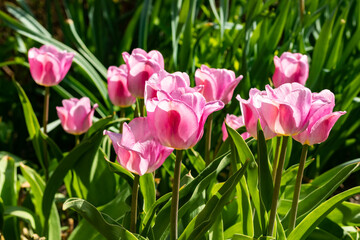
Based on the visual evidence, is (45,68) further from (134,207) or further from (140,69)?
(134,207)

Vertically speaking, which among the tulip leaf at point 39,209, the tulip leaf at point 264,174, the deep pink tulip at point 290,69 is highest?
the deep pink tulip at point 290,69

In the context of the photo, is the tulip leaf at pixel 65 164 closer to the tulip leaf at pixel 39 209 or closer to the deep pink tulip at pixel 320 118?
the tulip leaf at pixel 39 209

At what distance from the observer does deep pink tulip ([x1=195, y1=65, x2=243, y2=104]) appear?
48.3 inches

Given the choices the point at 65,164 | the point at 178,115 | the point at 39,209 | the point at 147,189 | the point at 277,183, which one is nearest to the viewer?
the point at 178,115

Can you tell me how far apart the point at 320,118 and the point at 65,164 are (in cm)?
69

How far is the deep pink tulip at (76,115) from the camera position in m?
1.59

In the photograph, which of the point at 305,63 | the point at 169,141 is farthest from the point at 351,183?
the point at 169,141

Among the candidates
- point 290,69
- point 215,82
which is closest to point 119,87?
point 215,82

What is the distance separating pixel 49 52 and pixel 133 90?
51 centimetres

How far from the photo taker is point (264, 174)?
1043 millimetres

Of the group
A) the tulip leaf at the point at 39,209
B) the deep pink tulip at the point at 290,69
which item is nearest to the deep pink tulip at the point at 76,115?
the tulip leaf at the point at 39,209

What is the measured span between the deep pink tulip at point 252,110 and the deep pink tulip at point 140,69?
263mm

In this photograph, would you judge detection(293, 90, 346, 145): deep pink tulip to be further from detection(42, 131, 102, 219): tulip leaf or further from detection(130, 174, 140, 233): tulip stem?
detection(42, 131, 102, 219): tulip leaf

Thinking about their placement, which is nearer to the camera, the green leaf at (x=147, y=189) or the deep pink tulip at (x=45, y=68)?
the green leaf at (x=147, y=189)
